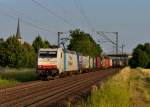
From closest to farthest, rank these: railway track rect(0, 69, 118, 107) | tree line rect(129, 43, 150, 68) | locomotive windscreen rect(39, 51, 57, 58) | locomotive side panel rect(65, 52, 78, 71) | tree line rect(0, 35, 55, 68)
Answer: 1. railway track rect(0, 69, 118, 107)
2. locomotive windscreen rect(39, 51, 57, 58)
3. locomotive side panel rect(65, 52, 78, 71)
4. tree line rect(0, 35, 55, 68)
5. tree line rect(129, 43, 150, 68)

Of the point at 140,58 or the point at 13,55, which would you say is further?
the point at 140,58

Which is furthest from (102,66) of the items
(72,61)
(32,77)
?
(32,77)

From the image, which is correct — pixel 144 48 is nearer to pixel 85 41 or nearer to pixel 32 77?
pixel 85 41

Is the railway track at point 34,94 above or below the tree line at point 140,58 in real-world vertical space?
below

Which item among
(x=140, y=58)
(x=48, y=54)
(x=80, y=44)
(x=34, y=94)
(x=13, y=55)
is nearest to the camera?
(x=34, y=94)

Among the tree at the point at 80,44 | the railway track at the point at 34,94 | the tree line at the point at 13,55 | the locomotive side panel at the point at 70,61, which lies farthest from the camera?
the tree at the point at 80,44

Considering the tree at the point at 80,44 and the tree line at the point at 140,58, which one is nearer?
the tree at the point at 80,44

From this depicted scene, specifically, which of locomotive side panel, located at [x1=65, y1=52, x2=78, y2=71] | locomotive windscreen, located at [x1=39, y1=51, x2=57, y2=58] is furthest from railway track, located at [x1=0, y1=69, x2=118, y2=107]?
locomotive side panel, located at [x1=65, y1=52, x2=78, y2=71]

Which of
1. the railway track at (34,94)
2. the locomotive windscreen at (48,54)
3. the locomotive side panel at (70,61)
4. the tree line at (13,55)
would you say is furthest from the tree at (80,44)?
the railway track at (34,94)

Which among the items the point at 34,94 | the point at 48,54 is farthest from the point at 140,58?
the point at 34,94

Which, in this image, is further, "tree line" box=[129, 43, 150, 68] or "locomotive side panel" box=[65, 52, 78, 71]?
"tree line" box=[129, 43, 150, 68]

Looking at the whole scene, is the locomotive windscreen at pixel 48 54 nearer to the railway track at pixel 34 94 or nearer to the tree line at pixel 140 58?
the railway track at pixel 34 94

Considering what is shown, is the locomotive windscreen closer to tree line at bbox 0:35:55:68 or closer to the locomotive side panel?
the locomotive side panel

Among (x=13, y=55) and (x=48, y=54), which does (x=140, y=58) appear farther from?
(x=48, y=54)
